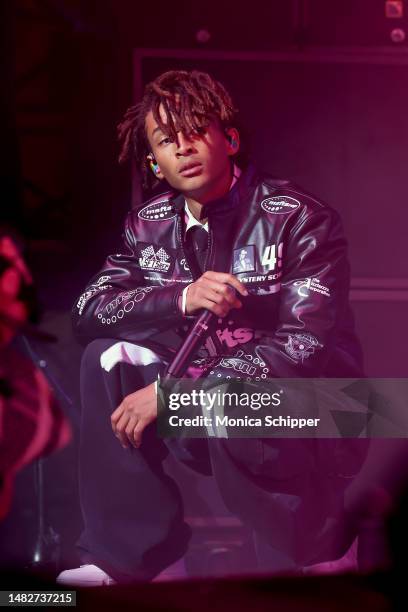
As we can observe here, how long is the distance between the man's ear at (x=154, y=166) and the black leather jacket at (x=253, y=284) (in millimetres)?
61

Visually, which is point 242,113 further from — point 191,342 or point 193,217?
point 191,342

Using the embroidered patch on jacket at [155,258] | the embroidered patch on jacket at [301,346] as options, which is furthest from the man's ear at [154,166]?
the embroidered patch on jacket at [301,346]

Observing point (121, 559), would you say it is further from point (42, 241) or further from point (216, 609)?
point (42, 241)

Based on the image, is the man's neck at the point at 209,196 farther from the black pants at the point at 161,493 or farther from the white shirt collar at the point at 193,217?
the black pants at the point at 161,493

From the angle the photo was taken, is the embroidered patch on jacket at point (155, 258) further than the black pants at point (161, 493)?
Yes

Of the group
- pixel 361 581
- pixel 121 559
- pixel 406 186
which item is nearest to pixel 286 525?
pixel 361 581

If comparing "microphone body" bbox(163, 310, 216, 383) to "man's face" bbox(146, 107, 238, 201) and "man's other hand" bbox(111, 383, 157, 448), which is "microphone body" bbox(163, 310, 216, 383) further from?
"man's face" bbox(146, 107, 238, 201)

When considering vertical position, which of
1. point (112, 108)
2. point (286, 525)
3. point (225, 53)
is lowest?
point (286, 525)

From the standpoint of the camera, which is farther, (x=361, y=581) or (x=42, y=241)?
(x=42, y=241)

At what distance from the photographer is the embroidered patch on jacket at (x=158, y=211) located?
2.10m

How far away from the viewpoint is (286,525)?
1954mm

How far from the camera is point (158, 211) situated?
2.11 metres

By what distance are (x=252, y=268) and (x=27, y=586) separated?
956mm

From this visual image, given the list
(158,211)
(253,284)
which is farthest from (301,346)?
(158,211)
